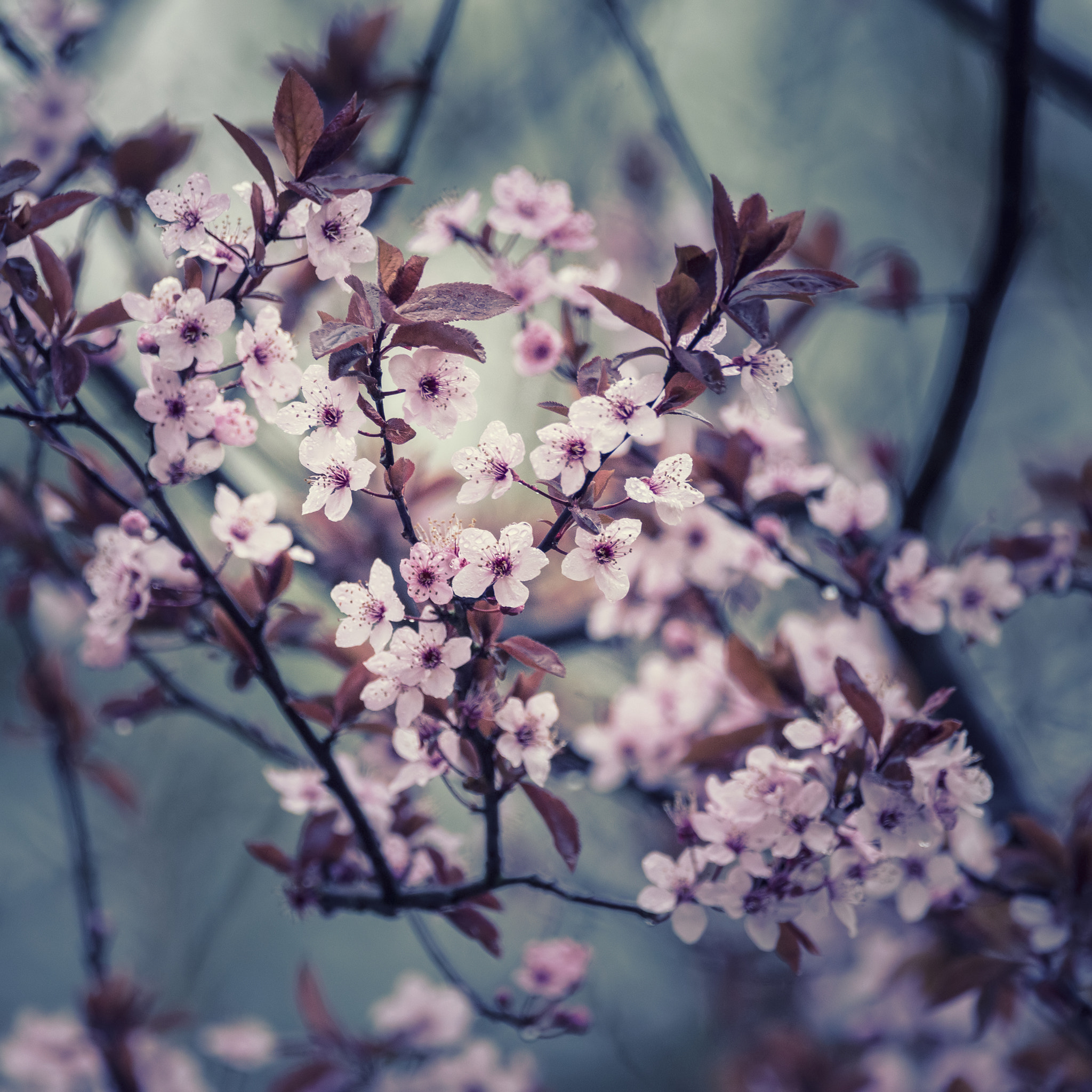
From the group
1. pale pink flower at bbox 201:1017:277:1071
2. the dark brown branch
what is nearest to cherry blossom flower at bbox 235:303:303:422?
the dark brown branch

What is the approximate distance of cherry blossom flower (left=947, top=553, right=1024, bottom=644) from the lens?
1232 mm

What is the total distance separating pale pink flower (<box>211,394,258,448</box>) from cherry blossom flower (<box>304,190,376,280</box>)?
18 centimetres

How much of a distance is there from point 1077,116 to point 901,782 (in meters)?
1.66

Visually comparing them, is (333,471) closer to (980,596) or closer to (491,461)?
(491,461)

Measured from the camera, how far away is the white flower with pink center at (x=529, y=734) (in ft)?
2.46

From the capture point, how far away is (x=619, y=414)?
2.23 feet

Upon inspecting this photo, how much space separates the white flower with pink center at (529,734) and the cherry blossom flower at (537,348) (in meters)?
0.40

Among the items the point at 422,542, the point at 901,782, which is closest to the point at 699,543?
the point at 901,782

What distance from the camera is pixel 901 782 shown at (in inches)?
31.4

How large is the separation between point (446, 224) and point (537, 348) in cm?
21

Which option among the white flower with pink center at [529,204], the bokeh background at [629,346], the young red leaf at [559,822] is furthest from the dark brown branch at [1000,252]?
the young red leaf at [559,822]

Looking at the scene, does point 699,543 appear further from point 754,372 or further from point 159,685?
point 159,685

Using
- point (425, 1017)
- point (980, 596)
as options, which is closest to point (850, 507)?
point (980, 596)

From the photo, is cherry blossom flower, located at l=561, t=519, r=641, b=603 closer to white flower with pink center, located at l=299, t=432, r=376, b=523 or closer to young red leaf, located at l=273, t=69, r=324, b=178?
white flower with pink center, located at l=299, t=432, r=376, b=523
